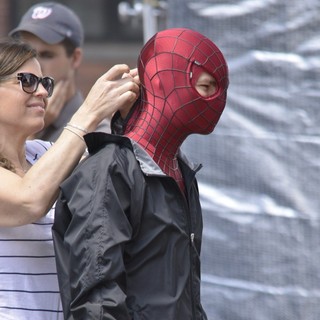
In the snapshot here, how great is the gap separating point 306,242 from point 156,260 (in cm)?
135

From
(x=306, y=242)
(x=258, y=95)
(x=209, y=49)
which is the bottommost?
(x=306, y=242)

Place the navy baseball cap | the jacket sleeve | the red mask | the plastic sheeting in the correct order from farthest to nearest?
the navy baseball cap < the plastic sheeting < the red mask < the jacket sleeve

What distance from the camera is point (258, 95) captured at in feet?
12.1

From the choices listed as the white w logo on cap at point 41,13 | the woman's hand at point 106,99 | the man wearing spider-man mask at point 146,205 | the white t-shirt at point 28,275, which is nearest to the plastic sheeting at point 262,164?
the white w logo on cap at point 41,13

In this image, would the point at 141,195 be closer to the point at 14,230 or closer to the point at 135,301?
the point at 135,301

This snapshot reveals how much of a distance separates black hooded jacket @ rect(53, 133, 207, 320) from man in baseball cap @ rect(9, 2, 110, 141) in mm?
1486

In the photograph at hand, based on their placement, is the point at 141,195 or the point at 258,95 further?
the point at 258,95

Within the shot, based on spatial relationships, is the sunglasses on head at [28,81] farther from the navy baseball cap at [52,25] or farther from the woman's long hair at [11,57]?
the navy baseball cap at [52,25]

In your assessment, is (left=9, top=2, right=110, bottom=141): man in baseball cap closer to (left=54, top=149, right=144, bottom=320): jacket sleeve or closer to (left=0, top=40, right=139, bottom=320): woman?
(left=0, top=40, right=139, bottom=320): woman

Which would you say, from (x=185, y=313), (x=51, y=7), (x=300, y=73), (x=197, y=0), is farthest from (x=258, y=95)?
(x=185, y=313)

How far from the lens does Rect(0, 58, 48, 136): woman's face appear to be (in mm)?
2627

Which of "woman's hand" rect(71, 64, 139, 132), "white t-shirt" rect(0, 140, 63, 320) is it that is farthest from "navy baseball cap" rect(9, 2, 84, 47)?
"white t-shirt" rect(0, 140, 63, 320)

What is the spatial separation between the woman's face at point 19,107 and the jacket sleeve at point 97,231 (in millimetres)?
300

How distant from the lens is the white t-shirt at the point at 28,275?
2582 millimetres
